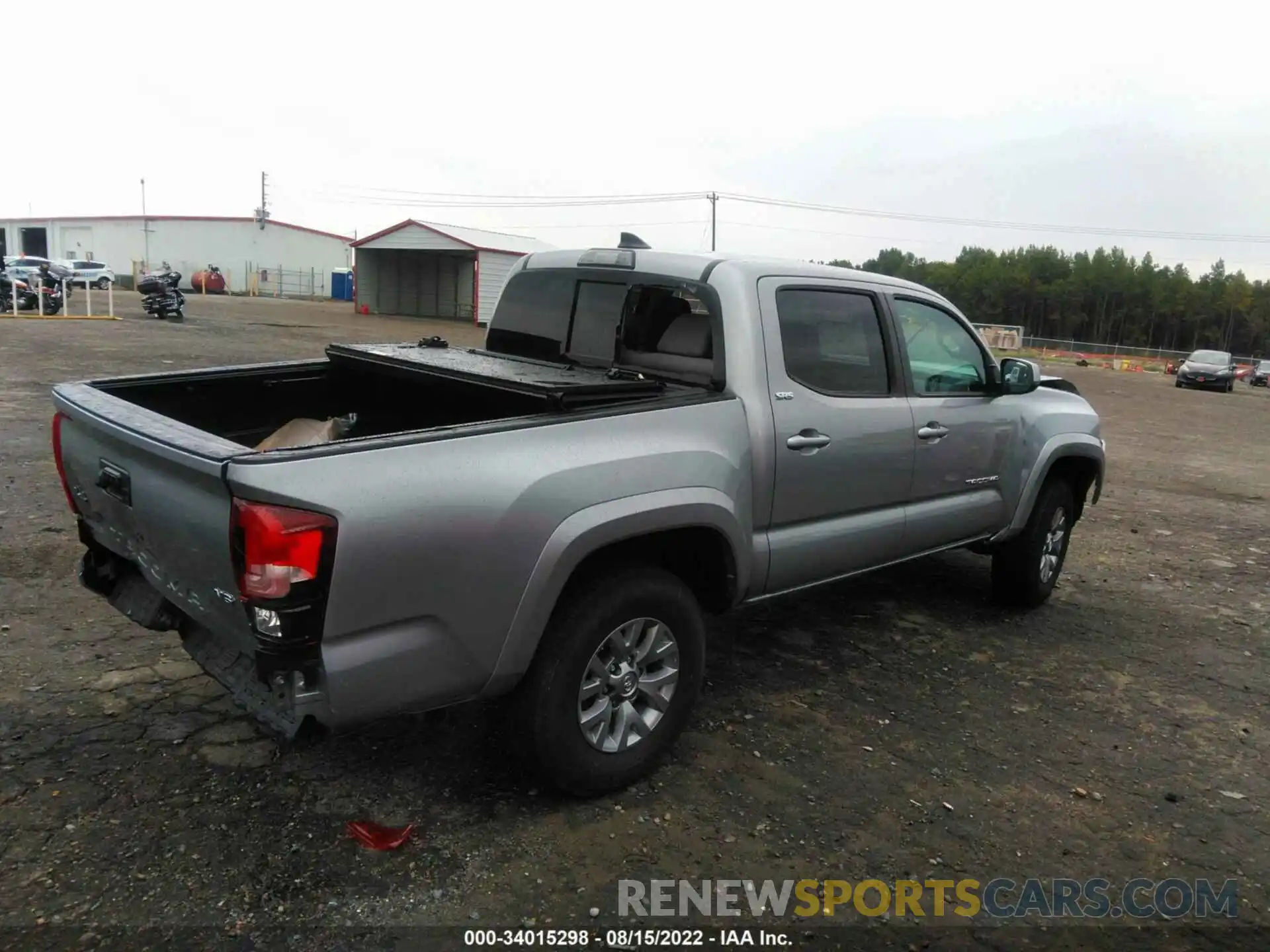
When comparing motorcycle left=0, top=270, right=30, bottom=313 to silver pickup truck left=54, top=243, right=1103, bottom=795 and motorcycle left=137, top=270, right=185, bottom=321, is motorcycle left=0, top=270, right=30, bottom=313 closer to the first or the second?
motorcycle left=137, top=270, right=185, bottom=321

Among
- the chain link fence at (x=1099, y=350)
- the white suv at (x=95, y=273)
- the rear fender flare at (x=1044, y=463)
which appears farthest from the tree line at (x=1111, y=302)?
the rear fender flare at (x=1044, y=463)

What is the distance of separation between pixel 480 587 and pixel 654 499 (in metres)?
0.72

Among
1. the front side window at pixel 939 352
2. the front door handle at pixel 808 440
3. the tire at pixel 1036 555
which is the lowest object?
the tire at pixel 1036 555

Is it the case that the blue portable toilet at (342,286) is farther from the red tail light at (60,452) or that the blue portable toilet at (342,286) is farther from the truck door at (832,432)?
the truck door at (832,432)

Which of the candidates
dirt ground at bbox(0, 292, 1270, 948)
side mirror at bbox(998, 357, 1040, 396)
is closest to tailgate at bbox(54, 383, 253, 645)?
dirt ground at bbox(0, 292, 1270, 948)

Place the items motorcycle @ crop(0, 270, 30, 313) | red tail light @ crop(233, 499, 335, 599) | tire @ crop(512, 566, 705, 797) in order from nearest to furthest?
red tail light @ crop(233, 499, 335, 599)
tire @ crop(512, 566, 705, 797)
motorcycle @ crop(0, 270, 30, 313)

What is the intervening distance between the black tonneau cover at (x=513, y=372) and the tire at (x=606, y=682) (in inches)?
24.3

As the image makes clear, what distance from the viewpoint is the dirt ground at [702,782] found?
8.92 ft

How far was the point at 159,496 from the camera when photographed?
109 inches

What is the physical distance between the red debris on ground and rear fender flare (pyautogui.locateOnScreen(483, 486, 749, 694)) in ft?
1.86

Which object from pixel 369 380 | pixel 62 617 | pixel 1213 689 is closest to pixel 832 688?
pixel 1213 689

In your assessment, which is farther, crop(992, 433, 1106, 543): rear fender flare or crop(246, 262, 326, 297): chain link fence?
crop(246, 262, 326, 297): chain link fence

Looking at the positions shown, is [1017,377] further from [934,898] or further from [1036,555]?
[934,898]

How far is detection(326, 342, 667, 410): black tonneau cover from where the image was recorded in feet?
10.4
